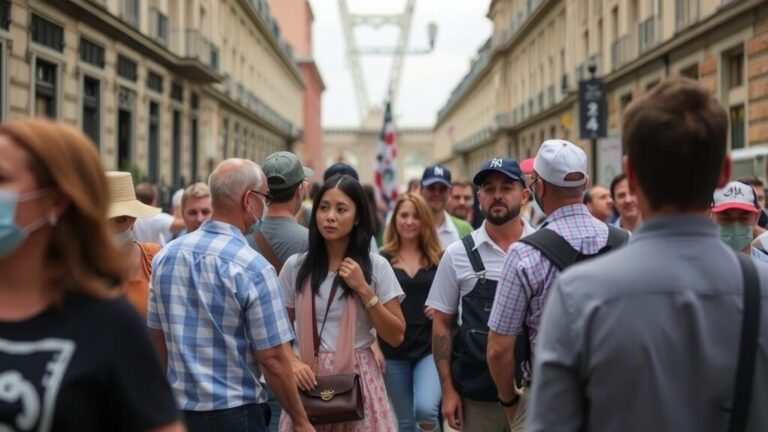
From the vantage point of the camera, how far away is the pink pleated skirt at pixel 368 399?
15.2 feet

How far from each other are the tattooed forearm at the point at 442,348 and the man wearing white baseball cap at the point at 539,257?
3.14 feet

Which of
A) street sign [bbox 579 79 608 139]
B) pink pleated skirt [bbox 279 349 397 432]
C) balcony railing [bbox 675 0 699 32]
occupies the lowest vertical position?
pink pleated skirt [bbox 279 349 397 432]

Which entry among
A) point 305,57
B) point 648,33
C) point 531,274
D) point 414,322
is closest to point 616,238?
point 531,274

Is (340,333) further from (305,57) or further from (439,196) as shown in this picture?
(305,57)

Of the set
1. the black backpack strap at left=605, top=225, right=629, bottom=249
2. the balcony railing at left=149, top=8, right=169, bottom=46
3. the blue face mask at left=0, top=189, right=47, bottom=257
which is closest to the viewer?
the blue face mask at left=0, top=189, right=47, bottom=257

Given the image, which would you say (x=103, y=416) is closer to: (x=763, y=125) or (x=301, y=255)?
(x=301, y=255)

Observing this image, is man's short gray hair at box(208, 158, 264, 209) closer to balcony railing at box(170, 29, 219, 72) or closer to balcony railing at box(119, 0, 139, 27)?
balcony railing at box(119, 0, 139, 27)

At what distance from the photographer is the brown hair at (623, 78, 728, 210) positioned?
2297 millimetres

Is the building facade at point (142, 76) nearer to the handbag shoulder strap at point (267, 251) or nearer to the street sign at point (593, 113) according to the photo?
the street sign at point (593, 113)

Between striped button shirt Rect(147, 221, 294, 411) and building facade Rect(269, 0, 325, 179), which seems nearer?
striped button shirt Rect(147, 221, 294, 411)

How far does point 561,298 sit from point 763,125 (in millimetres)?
18119

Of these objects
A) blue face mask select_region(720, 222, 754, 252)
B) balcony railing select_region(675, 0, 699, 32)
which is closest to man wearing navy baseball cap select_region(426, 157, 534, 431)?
blue face mask select_region(720, 222, 754, 252)

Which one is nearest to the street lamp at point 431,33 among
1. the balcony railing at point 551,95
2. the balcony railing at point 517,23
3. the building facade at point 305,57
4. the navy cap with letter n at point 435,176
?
the balcony railing at point 517,23

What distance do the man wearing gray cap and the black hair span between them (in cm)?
37
